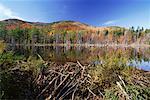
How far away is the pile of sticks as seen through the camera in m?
7.68

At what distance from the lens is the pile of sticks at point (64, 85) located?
25.2 ft

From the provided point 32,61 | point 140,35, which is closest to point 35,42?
point 140,35

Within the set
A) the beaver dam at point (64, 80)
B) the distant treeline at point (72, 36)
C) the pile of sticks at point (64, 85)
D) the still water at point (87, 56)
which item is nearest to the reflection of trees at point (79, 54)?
the still water at point (87, 56)

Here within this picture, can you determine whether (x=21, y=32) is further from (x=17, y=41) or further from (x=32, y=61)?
(x=32, y=61)

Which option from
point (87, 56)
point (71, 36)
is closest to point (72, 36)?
point (71, 36)

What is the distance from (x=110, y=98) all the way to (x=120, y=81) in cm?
68

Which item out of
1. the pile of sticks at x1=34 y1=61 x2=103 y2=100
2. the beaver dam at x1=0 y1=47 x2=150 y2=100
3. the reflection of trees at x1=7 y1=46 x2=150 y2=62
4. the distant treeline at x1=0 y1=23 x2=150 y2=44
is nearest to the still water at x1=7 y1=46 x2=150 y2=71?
the reflection of trees at x1=7 y1=46 x2=150 y2=62

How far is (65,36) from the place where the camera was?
126250 millimetres

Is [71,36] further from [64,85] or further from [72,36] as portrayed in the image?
[64,85]

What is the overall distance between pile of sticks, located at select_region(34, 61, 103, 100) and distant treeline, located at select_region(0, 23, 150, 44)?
9319 cm

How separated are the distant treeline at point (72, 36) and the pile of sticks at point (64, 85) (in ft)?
306

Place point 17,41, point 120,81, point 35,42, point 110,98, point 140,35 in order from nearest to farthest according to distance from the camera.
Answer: point 110,98 → point 120,81 → point 17,41 → point 35,42 → point 140,35

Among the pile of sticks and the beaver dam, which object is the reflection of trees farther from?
the pile of sticks

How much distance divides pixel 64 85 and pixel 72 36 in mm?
118714
